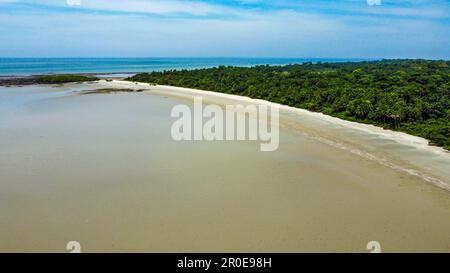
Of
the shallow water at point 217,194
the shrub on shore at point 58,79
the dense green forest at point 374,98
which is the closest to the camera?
the shallow water at point 217,194

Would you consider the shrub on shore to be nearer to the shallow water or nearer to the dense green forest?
the dense green forest

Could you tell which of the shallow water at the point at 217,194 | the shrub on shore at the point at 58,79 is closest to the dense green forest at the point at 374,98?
the shallow water at the point at 217,194

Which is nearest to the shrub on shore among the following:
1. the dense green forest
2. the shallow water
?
the dense green forest

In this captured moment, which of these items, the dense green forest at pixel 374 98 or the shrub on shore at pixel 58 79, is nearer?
the dense green forest at pixel 374 98

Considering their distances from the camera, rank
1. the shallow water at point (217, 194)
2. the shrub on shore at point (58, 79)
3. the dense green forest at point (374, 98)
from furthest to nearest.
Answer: the shrub on shore at point (58, 79)
the dense green forest at point (374, 98)
the shallow water at point (217, 194)

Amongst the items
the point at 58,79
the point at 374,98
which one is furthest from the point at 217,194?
the point at 58,79

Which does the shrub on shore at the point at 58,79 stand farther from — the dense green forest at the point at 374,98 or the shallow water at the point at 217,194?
the shallow water at the point at 217,194

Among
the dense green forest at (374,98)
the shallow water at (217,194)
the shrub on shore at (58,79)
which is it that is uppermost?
the shrub on shore at (58,79)
